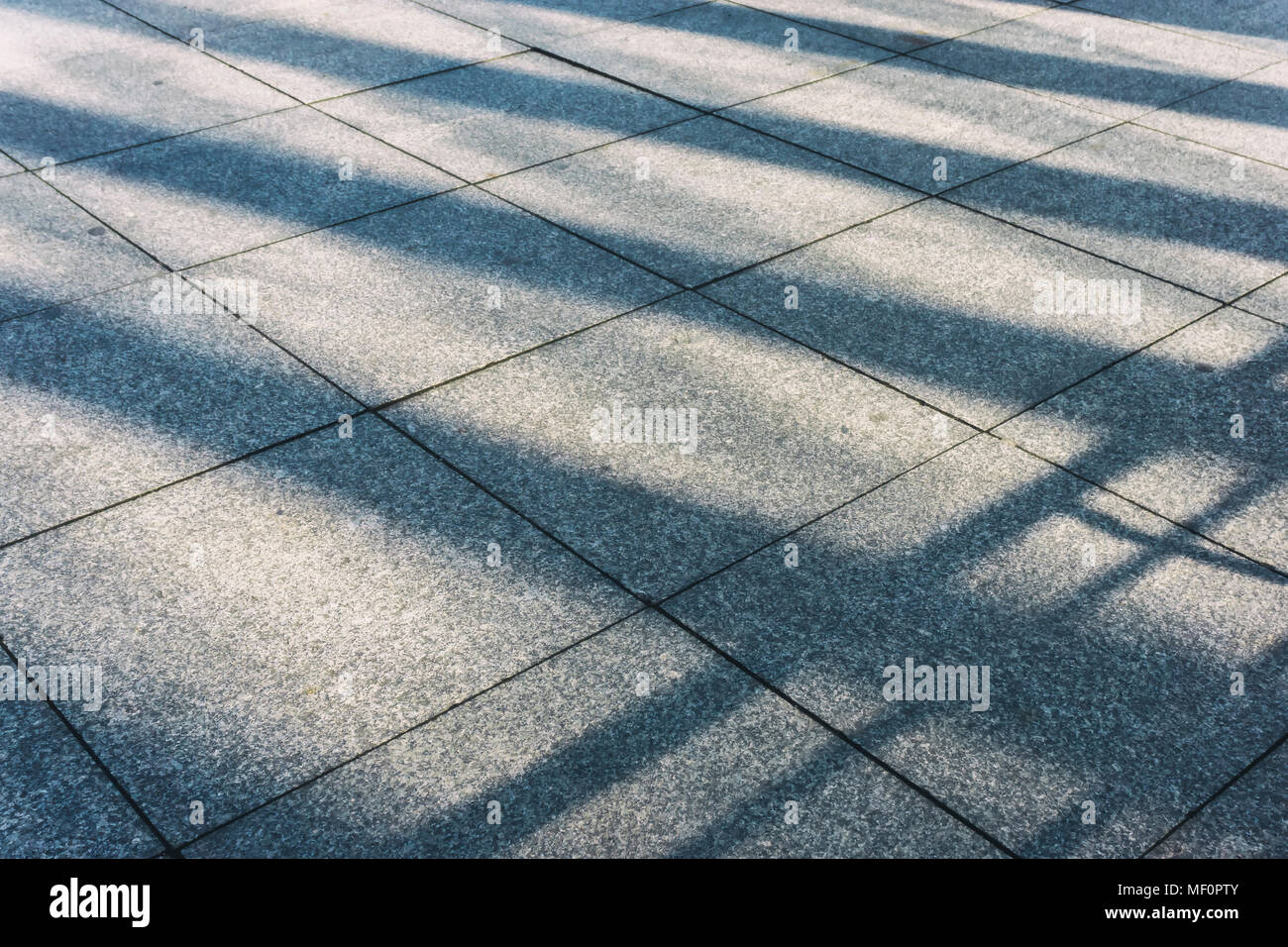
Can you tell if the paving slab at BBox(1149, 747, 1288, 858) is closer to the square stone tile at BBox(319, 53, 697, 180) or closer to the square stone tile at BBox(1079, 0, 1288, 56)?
the square stone tile at BBox(319, 53, 697, 180)

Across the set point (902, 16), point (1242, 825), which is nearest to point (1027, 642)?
point (1242, 825)

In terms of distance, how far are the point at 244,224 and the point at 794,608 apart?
3971 millimetres

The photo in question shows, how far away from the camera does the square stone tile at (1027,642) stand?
3.81 m

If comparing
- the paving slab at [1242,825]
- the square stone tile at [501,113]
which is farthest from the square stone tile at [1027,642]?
the square stone tile at [501,113]

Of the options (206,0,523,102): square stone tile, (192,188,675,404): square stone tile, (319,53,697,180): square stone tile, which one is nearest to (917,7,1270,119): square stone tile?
(319,53,697,180): square stone tile

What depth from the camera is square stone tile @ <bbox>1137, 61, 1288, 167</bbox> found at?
306 inches

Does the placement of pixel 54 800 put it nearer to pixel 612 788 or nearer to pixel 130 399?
pixel 612 788

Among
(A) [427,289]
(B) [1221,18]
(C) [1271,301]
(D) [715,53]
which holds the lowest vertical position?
(A) [427,289]

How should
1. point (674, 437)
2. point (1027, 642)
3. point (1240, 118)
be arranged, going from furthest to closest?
point (1240, 118) → point (674, 437) → point (1027, 642)

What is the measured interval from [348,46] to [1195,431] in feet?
21.1

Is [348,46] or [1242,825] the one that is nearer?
[1242,825]

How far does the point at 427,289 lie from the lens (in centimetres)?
620

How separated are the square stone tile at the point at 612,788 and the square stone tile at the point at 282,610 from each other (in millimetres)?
139
